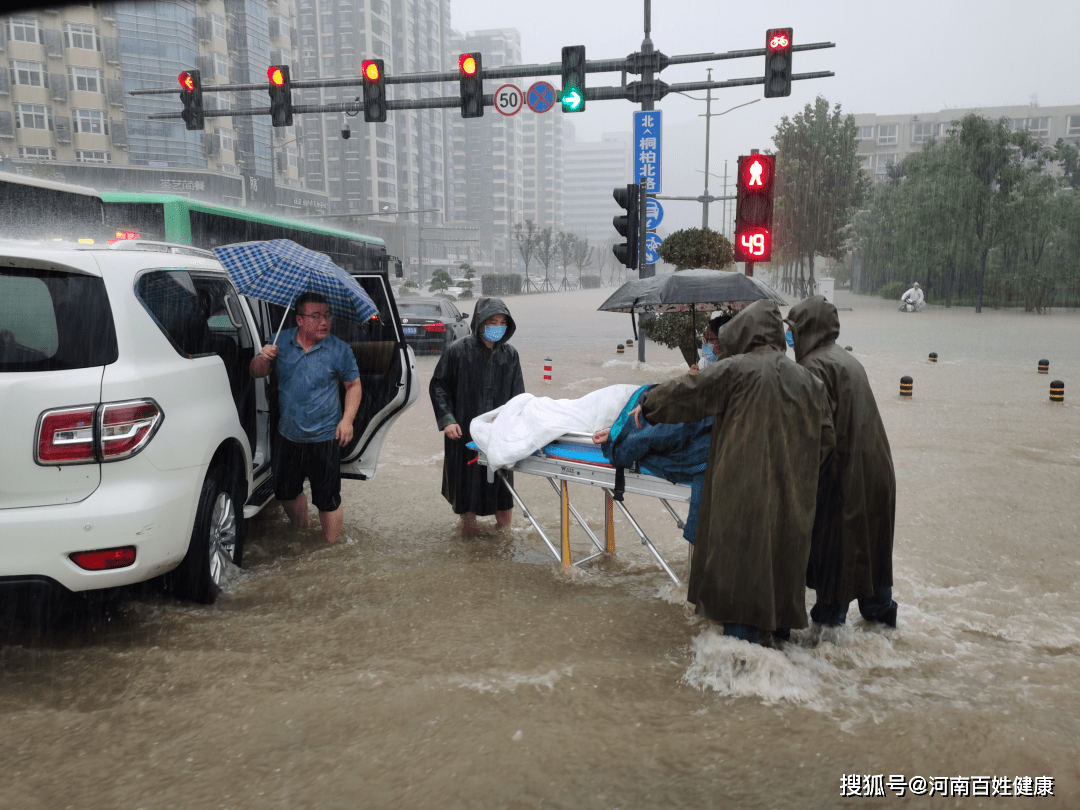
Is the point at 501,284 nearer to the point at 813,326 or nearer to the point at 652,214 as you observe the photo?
the point at 652,214

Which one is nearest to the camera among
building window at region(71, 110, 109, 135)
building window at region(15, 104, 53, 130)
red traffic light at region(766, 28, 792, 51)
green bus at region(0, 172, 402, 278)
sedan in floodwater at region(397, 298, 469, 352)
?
green bus at region(0, 172, 402, 278)

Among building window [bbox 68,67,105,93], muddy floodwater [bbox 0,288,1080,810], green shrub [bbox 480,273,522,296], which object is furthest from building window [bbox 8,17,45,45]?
muddy floodwater [bbox 0,288,1080,810]

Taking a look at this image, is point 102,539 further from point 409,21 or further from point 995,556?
point 409,21

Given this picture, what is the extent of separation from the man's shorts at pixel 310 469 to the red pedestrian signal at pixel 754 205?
20.1 ft

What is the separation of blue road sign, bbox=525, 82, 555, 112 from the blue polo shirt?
10859 mm

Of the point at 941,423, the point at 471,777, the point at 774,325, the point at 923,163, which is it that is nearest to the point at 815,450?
the point at 774,325

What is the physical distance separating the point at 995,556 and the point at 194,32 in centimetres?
7551

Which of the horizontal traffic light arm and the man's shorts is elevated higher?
the horizontal traffic light arm

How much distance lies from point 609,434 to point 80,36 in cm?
7318

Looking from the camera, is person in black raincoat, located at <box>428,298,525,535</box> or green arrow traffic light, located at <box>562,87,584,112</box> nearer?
person in black raincoat, located at <box>428,298,525,535</box>

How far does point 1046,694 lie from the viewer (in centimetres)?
356

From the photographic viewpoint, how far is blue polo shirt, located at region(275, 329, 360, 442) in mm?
5230

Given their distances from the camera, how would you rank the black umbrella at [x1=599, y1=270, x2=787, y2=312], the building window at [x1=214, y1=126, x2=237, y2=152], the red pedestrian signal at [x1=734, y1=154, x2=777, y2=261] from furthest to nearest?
the building window at [x1=214, y1=126, x2=237, y2=152]
the red pedestrian signal at [x1=734, y1=154, x2=777, y2=261]
the black umbrella at [x1=599, y1=270, x2=787, y2=312]

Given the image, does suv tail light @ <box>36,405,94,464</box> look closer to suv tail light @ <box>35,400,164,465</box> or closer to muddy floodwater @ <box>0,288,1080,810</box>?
suv tail light @ <box>35,400,164,465</box>
